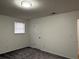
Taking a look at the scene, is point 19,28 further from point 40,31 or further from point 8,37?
point 40,31

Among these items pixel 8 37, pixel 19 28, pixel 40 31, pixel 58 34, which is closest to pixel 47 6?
pixel 58 34

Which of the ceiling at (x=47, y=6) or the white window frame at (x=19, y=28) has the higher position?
the ceiling at (x=47, y=6)

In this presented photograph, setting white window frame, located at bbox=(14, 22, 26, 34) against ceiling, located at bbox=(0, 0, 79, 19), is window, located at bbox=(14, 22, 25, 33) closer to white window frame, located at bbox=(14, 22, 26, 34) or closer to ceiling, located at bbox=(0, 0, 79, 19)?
white window frame, located at bbox=(14, 22, 26, 34)

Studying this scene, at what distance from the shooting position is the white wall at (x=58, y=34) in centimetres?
307

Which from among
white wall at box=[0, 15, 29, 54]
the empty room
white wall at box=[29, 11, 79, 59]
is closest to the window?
the empty room

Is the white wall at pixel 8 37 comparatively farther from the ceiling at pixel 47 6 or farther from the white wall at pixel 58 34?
the white wall at pixel 58 34

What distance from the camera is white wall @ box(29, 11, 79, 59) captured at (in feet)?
10.1

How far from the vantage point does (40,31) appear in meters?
4.51

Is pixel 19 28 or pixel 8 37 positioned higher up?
pixel 19 28

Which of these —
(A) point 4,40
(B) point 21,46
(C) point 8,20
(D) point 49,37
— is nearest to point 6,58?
(A) point 4,40

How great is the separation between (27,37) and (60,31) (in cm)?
268

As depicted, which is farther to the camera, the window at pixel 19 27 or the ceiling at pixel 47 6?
the window at pixel 19 27

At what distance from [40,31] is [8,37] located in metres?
1.98

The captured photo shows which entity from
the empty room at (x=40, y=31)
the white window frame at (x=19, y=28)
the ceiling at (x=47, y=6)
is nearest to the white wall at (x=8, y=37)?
the empty room at (x=40, y=31)
